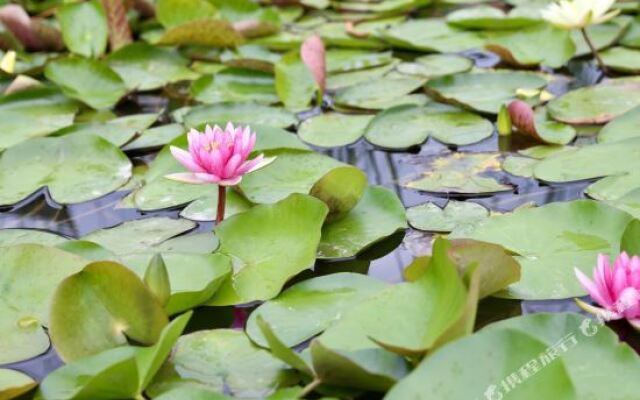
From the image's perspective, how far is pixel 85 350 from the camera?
1.24 metres

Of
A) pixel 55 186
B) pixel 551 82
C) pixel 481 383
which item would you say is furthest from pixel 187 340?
pixel 551 82

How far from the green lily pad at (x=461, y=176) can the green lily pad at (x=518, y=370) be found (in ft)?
2.23

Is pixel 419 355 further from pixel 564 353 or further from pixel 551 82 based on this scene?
pixel 551 82

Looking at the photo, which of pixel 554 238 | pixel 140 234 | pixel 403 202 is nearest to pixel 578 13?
pixel 403 202

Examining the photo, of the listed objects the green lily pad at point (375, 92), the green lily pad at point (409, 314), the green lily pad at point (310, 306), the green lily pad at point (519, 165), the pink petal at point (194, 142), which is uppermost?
the pink petal at point (194, 142)

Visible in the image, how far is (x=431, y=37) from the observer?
2.86 m

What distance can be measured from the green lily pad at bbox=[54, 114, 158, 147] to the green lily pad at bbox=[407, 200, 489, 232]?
85 cm

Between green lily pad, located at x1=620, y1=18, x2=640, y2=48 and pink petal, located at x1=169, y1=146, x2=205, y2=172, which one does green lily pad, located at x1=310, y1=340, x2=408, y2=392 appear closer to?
pink petal, located at x1=169, y1=146, x2=205, y2=172

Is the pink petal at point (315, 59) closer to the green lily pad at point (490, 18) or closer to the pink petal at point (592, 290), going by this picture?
the green lily pad at point (490, 18)

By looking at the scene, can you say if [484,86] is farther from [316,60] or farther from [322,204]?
[322,204]

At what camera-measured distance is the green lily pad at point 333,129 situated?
82.4 inches

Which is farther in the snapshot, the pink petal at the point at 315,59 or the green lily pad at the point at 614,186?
the pink petal at the point at 315,59

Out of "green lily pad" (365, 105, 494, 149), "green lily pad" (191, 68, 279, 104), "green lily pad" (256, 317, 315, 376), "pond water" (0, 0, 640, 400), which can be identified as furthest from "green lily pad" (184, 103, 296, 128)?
"green lily pad" (256, 317, 315, 376)

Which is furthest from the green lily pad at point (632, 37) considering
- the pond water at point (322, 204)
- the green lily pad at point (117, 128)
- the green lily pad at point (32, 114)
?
the green lily pad at point (32, 114)
